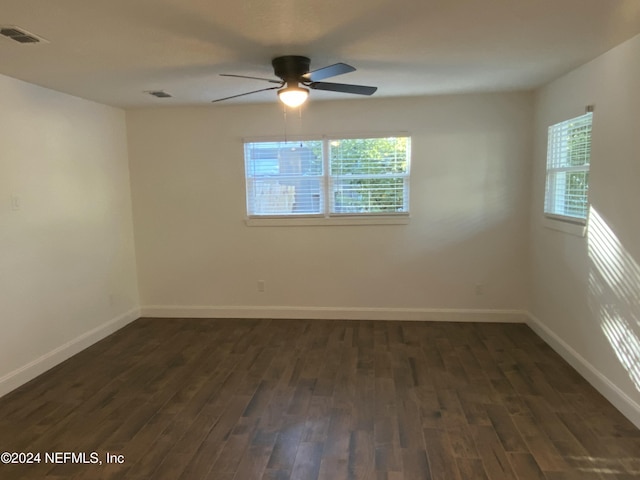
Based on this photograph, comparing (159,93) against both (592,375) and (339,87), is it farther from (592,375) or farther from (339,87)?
(592,375)

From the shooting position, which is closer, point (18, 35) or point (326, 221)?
point (18, 35)

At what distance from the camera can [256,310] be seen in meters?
5.08

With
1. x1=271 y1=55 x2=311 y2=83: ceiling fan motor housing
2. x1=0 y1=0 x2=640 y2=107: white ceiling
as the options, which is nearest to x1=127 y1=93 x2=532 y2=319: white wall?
x1=0 y1=0 x2=640 y2=107: white ceiling

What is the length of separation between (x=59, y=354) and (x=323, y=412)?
102 inches

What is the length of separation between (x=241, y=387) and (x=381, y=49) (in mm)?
2709

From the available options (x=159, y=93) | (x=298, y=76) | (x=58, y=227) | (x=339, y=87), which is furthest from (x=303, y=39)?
(x=58, y=227)

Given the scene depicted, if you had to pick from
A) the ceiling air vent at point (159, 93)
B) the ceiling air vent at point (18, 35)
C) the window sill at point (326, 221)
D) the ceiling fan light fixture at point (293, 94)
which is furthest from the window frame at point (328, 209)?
the ceiling air vent at point (18, 35)

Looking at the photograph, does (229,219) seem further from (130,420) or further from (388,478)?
(388,478)

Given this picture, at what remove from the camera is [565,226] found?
3.73m

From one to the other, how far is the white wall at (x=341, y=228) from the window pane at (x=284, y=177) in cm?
16

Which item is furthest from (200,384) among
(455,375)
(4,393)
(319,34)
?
(319,34)

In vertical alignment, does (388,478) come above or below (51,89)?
below

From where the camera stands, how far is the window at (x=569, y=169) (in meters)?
3.44

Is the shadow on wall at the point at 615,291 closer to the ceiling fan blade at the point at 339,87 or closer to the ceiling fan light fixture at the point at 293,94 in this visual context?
the ceiling fan blade at the point at 339,87
